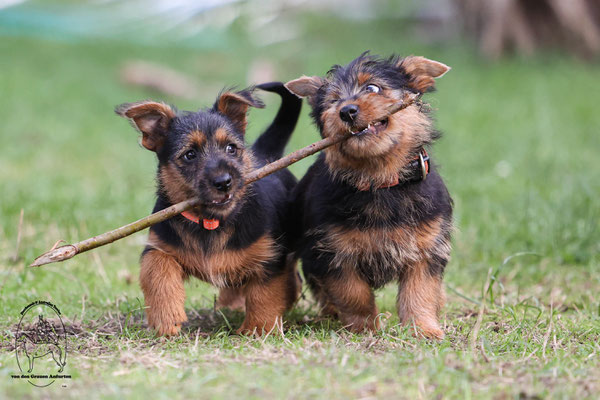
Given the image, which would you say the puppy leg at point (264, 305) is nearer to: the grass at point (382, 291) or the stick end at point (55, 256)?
the grass at point (382, 291)

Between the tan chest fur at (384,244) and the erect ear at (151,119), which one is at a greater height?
the erect ear at (151,119)

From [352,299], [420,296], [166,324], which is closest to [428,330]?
[420,296]

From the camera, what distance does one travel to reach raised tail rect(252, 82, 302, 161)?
5590mm

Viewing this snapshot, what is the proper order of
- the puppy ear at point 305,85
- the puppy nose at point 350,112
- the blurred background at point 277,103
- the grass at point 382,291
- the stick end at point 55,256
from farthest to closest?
the blurred background at point 277,103 < the puppy ear at point 305,85 < the puppy nose at point 350,112 < the stick end at point 55,256 < the grass at point 382,291

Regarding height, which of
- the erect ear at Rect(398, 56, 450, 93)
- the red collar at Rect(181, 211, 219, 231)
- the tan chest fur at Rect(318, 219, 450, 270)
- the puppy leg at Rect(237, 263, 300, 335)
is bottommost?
the puppy leg at Rect(237, 263, 300, 335)

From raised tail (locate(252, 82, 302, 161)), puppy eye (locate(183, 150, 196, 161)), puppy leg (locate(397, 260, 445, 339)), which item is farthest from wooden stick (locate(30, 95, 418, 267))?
raised tail (locate(252, 82, 302, 161))

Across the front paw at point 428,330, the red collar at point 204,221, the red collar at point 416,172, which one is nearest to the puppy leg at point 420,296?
the front paw at point 428,330

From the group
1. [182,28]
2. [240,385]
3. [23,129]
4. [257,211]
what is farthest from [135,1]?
[240,385]

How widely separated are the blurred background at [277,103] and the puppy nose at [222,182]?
3.86 ft

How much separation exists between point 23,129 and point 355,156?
8.46 meters

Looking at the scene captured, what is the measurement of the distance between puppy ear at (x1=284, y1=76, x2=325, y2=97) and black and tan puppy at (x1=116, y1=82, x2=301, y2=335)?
11.6 inches

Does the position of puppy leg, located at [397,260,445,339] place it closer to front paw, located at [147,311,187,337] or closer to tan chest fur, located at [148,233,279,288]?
tan chest fur, located at [148,233,279,288]

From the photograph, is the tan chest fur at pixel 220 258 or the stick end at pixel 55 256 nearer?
the stick end at pixel 55 256

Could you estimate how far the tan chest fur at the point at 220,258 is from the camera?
4566mm
